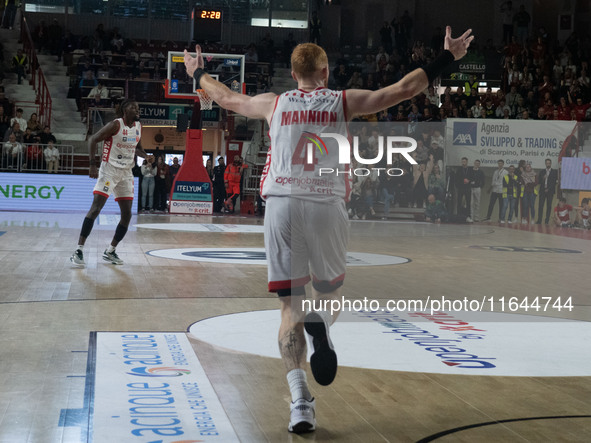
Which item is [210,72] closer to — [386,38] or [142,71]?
[142,71]

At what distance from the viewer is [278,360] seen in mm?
4852

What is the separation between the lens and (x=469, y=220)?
21812 millimetres

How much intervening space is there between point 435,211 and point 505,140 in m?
2.68

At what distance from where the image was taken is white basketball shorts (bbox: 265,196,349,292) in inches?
141

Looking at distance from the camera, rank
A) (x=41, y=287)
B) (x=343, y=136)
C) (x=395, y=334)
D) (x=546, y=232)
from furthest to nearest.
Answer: (x=546, y=232), (x=41, y=287), (x=395, y=334), (x=343, y=136)

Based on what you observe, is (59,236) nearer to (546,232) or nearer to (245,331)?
(245,331)

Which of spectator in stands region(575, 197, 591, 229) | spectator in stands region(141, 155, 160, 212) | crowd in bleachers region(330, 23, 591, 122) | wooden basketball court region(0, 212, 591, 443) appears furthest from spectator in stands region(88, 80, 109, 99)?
spectator in stands region(575, 197, 591, 229)

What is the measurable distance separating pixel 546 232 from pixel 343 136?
15.8m

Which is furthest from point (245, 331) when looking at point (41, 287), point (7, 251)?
point (7, 251)

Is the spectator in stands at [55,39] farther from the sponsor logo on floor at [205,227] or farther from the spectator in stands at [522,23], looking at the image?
the spectator in stands at [522,23]

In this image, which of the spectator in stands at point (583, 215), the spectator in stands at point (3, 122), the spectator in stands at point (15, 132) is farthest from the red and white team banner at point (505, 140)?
the spectator in stands at point (3, 122)

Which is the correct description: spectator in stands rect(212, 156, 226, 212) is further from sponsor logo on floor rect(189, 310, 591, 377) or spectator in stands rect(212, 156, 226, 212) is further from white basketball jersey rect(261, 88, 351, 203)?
white basketball jersey rect(261, 88, 351, 203)

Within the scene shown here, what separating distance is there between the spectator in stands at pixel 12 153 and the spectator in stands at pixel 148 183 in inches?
126

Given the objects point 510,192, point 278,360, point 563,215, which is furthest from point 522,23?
point 278,360
